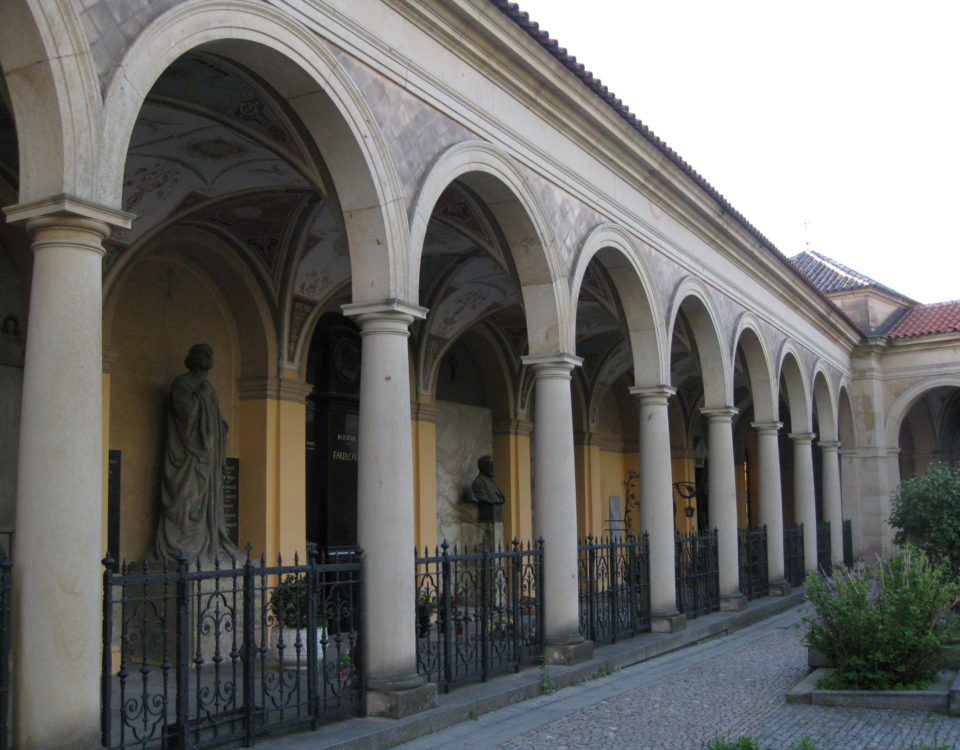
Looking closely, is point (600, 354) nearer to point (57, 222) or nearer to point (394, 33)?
point (394, 33)

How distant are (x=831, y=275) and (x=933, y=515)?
58.4ft

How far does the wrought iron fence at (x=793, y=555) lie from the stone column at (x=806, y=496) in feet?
0.34

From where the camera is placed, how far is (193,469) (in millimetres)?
9773

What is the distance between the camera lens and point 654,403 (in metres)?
12.2

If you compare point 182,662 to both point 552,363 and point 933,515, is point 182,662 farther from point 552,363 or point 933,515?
point 933,515

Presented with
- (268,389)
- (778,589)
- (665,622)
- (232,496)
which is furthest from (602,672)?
(778,589)

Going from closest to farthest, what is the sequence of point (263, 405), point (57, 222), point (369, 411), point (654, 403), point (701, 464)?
point (57, 222), point (369, 411), point (263, 405), point (654, 403), point (701, 464)

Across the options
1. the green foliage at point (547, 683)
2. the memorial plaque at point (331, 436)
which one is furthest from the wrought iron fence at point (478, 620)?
the memorial plaque at point (331, 436)

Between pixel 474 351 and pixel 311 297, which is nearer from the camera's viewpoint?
pixel 311 297

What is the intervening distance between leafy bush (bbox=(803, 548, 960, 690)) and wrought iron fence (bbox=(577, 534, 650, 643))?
2498 mm

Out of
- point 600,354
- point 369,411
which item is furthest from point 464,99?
point 600,354

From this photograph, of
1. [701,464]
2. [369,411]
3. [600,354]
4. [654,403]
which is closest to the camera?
[369,411]

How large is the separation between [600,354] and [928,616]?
37.5ft

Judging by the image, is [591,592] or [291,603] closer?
[291,603]
